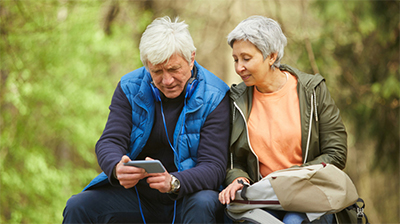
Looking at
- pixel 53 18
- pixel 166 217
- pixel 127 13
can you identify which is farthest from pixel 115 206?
pixel 127 13

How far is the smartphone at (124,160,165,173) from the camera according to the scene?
6.07 feet

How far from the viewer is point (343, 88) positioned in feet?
16.7

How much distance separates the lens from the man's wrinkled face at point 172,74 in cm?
218

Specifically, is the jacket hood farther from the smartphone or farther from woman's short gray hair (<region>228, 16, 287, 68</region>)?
the smartphone

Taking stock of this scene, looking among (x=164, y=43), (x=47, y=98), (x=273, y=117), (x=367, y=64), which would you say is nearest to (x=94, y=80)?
(x=47, y=98)

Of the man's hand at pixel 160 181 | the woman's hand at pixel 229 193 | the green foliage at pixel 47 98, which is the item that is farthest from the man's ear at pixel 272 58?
the green foliage at pixel 47 98

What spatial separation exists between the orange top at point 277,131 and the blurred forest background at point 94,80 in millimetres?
2396

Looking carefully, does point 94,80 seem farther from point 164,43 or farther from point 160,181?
point 160,181

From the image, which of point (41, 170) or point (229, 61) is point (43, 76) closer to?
point (41, 170)

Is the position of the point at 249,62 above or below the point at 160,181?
above

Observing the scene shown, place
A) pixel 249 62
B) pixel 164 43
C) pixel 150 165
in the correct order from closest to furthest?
1. pixel 150 165
2. pixel 164 43
3. pixel 249 62

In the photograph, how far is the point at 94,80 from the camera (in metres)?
5.88

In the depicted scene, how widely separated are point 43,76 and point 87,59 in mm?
695

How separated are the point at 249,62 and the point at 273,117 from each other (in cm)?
35
